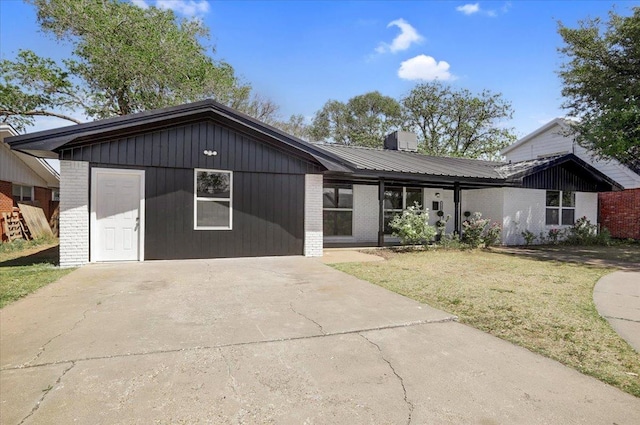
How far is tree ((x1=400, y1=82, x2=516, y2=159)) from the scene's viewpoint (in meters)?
31.8

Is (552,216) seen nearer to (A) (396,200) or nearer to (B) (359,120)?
(A) (396,200)

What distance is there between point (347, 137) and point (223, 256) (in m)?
29.7

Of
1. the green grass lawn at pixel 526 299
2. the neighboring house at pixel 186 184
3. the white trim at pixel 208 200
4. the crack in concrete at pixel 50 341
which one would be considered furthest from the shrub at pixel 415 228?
the crack in concrete at pixel 50 341

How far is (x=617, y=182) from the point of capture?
1809cm

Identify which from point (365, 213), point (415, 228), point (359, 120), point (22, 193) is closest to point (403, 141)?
point (365, 213)

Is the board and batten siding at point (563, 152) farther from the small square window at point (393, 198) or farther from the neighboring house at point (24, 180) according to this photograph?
the neighboring house at point (24, 180)

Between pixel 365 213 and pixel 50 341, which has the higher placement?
pixel 365 213

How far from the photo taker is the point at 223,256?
9.05m

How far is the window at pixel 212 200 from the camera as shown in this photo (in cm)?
882

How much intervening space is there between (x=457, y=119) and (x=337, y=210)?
24749 millimetres

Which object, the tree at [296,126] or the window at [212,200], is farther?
the tree at [296,126]

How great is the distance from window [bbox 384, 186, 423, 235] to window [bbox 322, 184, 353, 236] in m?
1.69

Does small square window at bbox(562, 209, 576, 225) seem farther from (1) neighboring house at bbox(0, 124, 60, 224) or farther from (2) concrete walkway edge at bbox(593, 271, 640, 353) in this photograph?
(1) neighboring house at bbox(0, 124, 60, 224)

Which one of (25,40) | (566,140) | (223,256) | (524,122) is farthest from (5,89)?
(524,122)
